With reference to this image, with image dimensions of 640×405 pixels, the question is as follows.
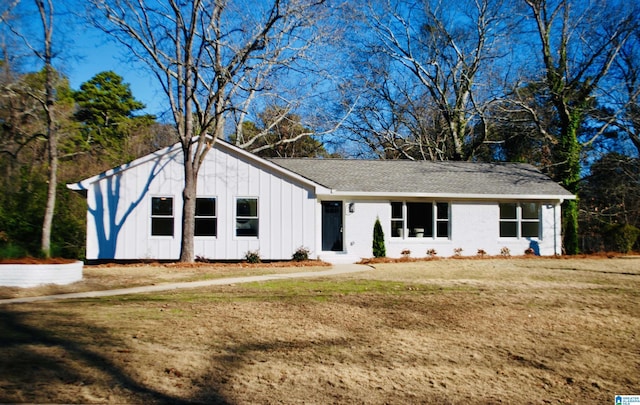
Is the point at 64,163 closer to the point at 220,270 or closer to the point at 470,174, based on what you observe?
the point at 220,270

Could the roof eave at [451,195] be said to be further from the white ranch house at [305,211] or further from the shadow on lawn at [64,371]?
the shadow on lawn at [64,371]

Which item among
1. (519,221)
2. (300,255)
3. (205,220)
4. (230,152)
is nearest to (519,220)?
(519,221)

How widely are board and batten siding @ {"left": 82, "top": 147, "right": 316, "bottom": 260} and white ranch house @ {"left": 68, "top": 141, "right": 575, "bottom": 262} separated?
4 cm

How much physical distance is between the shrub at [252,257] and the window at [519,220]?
396 inches

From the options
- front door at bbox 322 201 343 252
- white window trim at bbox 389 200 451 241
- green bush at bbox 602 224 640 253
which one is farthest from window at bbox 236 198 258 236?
green bush at bbox 602 224 640 253

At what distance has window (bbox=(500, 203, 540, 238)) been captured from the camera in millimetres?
21750

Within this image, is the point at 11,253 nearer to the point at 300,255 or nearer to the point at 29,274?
the point at 29,274

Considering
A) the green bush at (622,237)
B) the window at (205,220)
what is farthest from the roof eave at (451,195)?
the window at (205,220)

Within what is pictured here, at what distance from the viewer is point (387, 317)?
893 cm

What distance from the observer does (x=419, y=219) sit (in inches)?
838

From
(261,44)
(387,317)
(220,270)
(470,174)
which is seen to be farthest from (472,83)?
(387,317)

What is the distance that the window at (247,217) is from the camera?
63.0ft

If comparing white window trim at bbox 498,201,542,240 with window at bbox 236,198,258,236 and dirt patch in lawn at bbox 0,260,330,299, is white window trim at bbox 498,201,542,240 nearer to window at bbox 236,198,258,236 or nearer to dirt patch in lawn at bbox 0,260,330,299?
dirt patch in lawn at bbox 0,260,330,299

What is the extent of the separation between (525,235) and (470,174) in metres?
3.54
